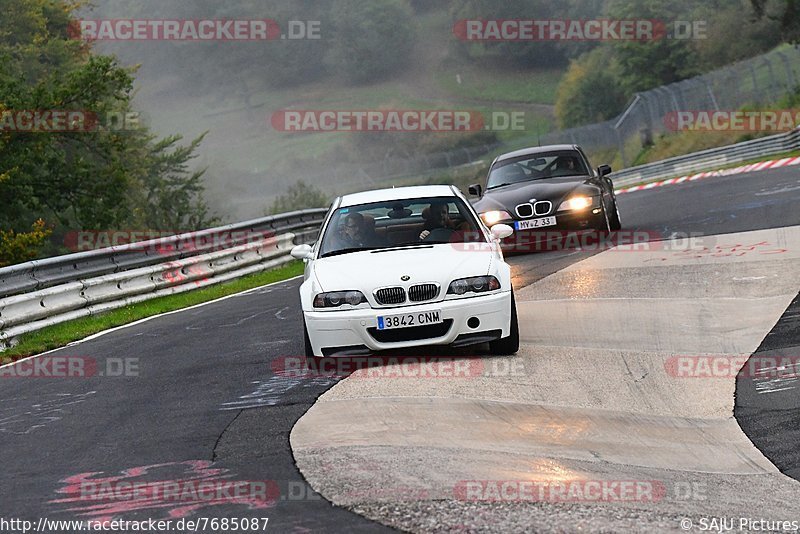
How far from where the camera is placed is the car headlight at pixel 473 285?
30.2ft

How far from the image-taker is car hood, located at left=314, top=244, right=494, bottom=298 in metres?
9.21

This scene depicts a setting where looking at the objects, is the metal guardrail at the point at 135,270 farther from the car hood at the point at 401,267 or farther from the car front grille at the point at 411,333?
the car front grille at the point at 411,333

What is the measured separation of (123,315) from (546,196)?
6.14 meters

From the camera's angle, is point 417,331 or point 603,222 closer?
point 417,331

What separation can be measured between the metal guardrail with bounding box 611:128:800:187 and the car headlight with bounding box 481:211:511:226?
21.7 meters

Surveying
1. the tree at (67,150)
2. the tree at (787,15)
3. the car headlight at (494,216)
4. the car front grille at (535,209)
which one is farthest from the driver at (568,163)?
the tree at (787,15)

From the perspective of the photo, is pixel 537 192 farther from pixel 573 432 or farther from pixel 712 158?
pixel 712 158

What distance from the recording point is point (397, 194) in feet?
35.7

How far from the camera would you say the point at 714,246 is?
16328mm

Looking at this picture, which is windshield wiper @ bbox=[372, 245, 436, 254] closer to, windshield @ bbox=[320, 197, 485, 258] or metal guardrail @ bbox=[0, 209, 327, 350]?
windshield @ bbox=[320, 197, 485, 258]

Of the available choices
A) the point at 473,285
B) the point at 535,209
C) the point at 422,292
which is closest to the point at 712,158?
the point at 535,209

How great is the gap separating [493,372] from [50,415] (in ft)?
10.9

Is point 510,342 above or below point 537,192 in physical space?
below

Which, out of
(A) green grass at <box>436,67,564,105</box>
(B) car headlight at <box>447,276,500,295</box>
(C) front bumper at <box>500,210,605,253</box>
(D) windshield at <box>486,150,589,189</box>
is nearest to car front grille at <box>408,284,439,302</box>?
(B) car headlight at <box>447,276,500,295</box>
